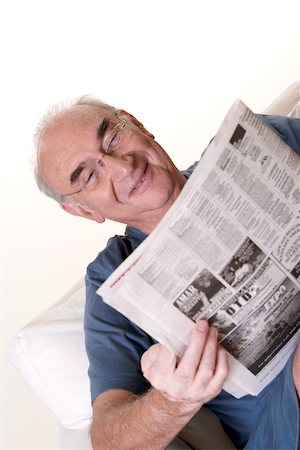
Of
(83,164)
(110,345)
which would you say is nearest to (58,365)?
(110,345)

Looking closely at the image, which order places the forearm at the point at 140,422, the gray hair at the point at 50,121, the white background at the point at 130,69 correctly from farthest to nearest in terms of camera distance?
the white background at the point at 130,69 < the gray hair at the point at 50,121 < the forearm at the point at 140,422

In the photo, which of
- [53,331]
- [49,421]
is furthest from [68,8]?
[53,331]

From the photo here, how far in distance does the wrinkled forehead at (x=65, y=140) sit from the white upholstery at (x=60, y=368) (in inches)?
12.3

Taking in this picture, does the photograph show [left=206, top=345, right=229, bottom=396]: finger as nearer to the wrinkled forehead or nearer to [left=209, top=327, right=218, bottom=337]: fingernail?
[left=209, top=327, right=218, bottom=337]: fingernail

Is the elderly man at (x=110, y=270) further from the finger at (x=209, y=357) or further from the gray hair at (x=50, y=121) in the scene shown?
the finger at (x=209, y=357)

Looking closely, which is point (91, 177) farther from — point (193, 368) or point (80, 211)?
point (193, 368)

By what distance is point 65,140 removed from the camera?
1.48 meters

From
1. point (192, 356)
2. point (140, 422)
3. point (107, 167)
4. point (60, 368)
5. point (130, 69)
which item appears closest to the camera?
point (192, 356)

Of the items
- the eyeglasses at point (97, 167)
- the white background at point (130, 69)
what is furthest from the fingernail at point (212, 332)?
the white background at point (130, 69)

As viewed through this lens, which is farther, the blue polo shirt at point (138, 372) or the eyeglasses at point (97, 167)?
the eyeglasses at point (97, 167)

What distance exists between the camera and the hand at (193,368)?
3.73 ft

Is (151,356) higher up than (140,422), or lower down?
higher up

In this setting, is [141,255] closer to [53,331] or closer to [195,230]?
[195,230]

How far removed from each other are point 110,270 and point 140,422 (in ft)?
1.27
